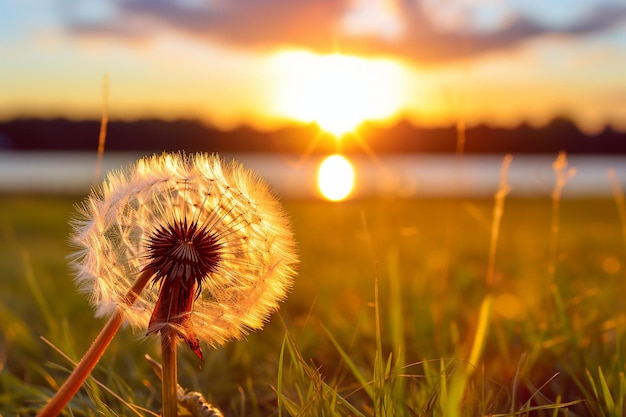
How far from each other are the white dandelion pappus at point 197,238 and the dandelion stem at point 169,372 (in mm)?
118

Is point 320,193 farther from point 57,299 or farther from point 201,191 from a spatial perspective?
point 201,191

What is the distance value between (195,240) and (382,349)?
1683 mm

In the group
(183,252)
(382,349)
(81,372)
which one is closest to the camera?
(81,372)

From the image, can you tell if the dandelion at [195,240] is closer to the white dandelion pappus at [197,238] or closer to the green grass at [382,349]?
the white dandelion pappus at [197,238]

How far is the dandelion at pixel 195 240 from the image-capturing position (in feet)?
5.89

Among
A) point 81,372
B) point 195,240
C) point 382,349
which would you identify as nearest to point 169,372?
point 81,372

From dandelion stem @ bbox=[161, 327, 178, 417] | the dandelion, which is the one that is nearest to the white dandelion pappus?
the dandelion

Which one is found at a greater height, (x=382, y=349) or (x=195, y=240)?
(x=195, y=240)

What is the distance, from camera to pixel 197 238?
1.79 meters

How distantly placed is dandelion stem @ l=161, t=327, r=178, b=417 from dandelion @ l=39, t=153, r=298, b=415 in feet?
0.31

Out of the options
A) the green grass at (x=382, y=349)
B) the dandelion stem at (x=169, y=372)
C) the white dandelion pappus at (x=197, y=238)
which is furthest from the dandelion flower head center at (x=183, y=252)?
the green grass at (x=382, y=349)

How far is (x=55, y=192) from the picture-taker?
65.8ft

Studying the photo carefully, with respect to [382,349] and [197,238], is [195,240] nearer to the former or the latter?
[197,238]

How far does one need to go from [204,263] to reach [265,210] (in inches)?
9.9
